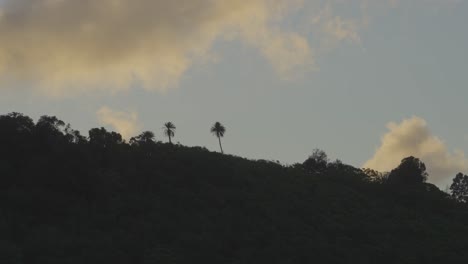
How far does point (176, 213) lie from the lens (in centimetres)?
7731

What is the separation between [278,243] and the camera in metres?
72.1

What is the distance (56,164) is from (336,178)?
5033cm

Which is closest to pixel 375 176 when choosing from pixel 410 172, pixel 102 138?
pixel 410 172

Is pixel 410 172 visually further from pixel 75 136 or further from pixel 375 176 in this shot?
pixel 75 136

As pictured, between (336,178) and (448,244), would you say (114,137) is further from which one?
(448,244)

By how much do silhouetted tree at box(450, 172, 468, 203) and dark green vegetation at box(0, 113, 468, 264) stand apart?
108ft

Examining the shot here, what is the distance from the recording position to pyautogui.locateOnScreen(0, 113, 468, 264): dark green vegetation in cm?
6575

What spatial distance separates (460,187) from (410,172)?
1522cm

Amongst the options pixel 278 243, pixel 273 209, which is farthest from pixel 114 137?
pixel 278 243

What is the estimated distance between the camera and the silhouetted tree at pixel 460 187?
133525 millimetres

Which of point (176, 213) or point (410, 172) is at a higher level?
point (410, 172)

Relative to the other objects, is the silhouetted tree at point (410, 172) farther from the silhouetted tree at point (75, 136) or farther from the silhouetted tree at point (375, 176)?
the silhouetted tree at point (75, 136)

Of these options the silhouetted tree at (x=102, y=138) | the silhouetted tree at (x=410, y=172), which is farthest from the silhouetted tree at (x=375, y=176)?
the silhouetted tree at (x=102, y=138)

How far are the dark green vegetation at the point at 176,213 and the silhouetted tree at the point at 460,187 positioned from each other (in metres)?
32.9
